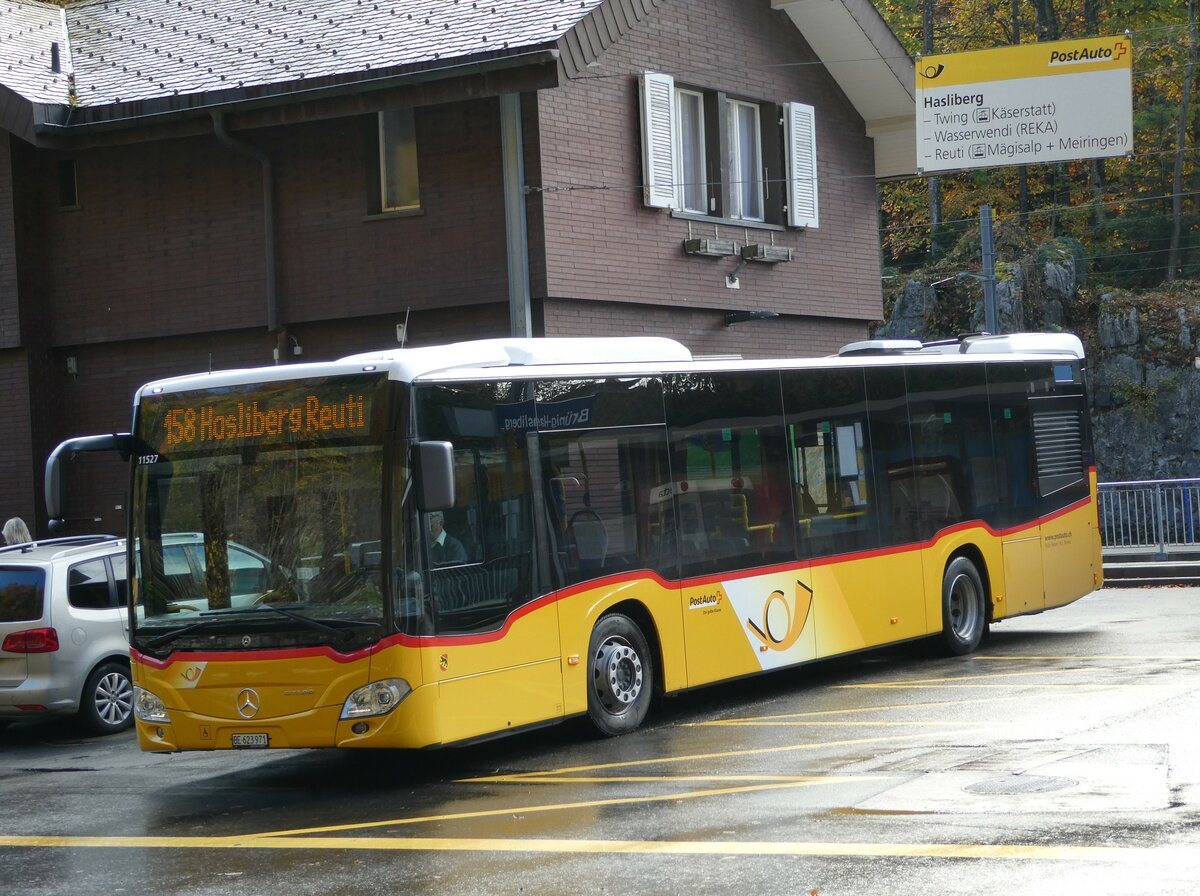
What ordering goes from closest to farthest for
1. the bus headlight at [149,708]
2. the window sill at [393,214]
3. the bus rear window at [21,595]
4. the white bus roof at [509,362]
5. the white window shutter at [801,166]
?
the white bus roof at [509,362] → the bus headlight at [149,708] → the bus rear window at [21,595] → the window sill at [393,214] → the white window shutter at [801,166]

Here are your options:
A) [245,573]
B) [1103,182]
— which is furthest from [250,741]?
[1103,182]

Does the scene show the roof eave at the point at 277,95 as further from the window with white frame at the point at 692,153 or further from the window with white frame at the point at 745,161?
the window with white frame at the point at 745,161

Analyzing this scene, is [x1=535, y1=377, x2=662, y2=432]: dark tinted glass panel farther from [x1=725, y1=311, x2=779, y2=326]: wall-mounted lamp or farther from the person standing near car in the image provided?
the person standing near car

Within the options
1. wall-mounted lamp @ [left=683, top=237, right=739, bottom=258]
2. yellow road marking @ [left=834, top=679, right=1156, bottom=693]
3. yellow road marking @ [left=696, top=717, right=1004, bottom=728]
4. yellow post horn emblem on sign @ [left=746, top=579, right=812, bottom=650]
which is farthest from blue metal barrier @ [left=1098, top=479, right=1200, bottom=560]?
yellow road marking @ [left=696, top=717, right=1004, bottom=728]

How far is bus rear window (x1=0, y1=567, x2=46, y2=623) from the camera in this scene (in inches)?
531

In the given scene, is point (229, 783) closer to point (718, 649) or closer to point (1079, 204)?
point (718, 649)

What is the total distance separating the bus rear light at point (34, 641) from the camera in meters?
13.4

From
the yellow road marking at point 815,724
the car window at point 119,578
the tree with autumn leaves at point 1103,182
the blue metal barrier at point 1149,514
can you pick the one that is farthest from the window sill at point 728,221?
the tree with autumn leaves at point 1103,182

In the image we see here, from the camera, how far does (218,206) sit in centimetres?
2055

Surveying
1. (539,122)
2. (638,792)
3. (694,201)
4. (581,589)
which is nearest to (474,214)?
(539,122)

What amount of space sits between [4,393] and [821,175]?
36.7 ft

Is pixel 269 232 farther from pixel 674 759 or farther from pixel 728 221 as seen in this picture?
pixel 674 759

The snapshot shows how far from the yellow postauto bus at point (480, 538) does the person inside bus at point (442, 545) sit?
0.01 meters

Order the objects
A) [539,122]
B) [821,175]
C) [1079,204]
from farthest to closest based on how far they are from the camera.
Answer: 1. [1079,204]
2. [821,175]
3. [539,122]
